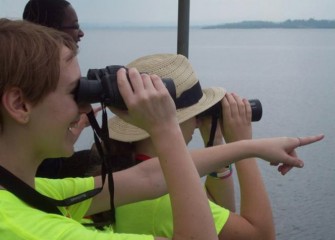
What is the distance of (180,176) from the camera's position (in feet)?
3.24

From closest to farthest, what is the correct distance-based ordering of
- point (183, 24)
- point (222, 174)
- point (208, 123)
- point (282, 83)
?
point (208, 123)
point (222, 174)
point (183, 24)
point (282, 83)

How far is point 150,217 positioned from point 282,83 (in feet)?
5.97

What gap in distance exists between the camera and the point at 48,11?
2.32m

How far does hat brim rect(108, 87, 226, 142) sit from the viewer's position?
4.83 ft

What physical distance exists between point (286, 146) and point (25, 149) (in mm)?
610

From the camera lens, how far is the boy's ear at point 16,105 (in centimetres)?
96

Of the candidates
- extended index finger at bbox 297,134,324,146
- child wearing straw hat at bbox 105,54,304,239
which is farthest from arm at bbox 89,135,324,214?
child wearing straw hat at bbox 105,54,304,239

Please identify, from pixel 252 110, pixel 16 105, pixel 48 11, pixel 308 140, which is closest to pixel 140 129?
pixel 252 110

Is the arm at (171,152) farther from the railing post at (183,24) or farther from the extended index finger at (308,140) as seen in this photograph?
the railing post at (183,24)

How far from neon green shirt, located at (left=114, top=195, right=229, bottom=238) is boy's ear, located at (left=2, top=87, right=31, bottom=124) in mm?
480

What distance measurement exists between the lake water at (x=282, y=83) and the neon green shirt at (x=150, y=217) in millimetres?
854

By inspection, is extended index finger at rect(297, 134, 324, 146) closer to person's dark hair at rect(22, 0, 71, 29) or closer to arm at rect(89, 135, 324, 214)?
arm at rect(89, 135, 324, 214)

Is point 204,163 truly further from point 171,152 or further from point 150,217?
point 171,152

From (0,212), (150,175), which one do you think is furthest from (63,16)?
(0,212)
